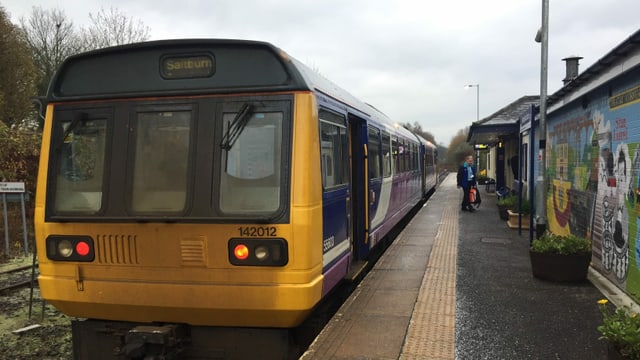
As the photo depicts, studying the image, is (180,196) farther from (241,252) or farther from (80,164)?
(80,164)

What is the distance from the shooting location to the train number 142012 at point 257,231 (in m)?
3.74

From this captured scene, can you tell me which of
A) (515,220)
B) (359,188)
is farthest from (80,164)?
(515,220)

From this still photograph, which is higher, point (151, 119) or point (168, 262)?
point (151, 119)

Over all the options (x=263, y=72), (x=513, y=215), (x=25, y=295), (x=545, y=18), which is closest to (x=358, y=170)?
(x=263, y=72)

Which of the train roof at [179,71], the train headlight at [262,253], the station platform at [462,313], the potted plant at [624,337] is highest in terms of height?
the train roof at [179,71]

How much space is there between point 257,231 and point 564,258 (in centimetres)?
450

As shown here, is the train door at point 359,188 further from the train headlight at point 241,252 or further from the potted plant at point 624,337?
the potted plant at point 624,337

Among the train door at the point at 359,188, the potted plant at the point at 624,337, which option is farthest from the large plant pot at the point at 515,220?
the potted plant at the point at 624,337

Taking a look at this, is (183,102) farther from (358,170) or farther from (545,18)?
(545,18)

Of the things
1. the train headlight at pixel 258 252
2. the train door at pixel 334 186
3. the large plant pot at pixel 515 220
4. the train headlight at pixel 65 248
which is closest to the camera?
the train headlight at pixel 258 252

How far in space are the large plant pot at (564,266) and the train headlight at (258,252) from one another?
4292 mm

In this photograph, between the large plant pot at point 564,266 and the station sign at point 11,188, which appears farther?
the station sign at point 11,188

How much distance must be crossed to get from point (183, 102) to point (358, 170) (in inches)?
126

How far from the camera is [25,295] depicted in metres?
8.00
